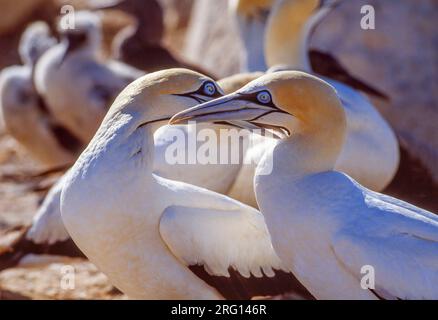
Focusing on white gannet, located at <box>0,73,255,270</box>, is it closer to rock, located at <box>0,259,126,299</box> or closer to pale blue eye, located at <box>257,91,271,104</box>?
rock, located at <box>0,259,126,299</box>

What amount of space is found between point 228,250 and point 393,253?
122 cm

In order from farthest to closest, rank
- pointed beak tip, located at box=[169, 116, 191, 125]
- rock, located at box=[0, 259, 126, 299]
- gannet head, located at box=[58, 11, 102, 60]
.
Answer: gannet head, located at box=[58, 11, 102, 60] < rock, located at box=[0, 259, 126, 299] < pointed beak tip, located at box=[169, 116, 191, 125]

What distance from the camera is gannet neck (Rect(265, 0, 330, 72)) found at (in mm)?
9195

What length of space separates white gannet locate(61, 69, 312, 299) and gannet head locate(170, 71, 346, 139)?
0.53 meters

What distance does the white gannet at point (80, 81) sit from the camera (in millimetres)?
10984

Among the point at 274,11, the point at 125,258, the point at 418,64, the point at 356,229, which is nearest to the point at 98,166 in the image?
the point at 125,258

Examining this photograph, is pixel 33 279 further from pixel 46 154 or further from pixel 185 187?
pixel 46 154

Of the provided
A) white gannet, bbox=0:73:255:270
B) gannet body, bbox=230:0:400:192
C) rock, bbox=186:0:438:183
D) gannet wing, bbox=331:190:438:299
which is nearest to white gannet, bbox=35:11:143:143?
gannet body, bbox=230:0:400:192
